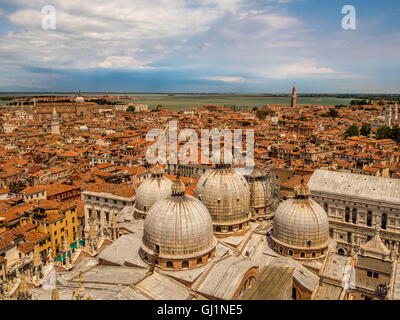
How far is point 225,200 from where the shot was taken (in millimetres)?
19250

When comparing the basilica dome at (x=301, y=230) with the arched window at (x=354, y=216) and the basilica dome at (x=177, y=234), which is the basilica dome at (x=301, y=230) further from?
the arched window at (x=354, y=216)

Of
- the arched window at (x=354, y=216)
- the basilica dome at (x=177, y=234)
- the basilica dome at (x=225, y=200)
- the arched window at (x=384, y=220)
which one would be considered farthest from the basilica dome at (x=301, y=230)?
the arched window at (x=384, y=220)

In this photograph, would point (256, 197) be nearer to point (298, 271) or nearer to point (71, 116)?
point (298, 271)

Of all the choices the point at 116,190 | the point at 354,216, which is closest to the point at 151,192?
the point at 116,190

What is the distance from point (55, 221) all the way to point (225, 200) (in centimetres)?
1413

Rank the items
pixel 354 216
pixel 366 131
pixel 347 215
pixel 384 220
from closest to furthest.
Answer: pixel 384 220 < pixel 354 216 < pixel 347 215 < pixel 366 131

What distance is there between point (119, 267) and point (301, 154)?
128 ft

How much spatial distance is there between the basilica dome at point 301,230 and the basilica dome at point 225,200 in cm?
232

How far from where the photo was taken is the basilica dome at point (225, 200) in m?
19.3

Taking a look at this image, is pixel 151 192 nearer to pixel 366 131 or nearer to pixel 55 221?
pixel 55 221

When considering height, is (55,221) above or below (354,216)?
below

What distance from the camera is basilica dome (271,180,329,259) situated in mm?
17594

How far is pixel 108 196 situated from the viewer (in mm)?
27266
